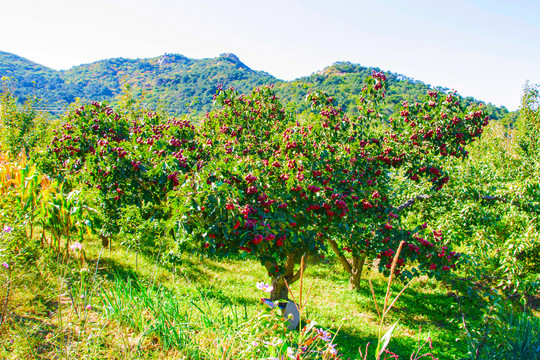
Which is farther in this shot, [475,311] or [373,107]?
[475,311]

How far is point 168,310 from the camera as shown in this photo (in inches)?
103

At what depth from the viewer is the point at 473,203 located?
19.6 feet

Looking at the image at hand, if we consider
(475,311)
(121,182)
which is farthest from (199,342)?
(475,311)

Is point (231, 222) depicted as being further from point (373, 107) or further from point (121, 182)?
point (373, 107)

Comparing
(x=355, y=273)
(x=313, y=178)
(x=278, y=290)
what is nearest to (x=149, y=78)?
(x=355, y=273)

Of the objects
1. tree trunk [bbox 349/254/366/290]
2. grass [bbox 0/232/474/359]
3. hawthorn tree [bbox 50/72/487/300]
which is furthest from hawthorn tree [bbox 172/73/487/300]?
tree trunk [bbox 349/254/366/290]

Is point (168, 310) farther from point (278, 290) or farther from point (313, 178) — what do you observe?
point (278, 290)

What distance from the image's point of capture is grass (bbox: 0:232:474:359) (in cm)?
221

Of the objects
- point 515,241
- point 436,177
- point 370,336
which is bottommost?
point 370,336

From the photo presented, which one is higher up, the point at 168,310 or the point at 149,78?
the point at 149,78

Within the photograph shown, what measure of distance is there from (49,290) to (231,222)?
77.7 inches

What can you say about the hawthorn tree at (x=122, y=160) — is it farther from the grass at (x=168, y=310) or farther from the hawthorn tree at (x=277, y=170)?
the grass at (x=168, y=310)

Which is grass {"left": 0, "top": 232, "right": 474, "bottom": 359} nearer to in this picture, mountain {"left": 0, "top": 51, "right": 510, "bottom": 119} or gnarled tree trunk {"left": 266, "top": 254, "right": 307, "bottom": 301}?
gnarled tree trunk {"left": 266, "top": 254, "right": 307, "bottom": 301}

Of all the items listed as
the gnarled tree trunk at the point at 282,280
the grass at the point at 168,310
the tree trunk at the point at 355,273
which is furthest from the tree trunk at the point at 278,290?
the tree trunk at the point at 355,273
